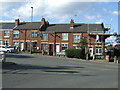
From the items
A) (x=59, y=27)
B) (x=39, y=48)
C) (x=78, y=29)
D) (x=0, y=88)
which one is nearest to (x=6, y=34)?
(x=39, y=48)

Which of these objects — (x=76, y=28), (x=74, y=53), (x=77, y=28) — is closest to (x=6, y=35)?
(x=76, y=28)

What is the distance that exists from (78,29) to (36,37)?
987 cm

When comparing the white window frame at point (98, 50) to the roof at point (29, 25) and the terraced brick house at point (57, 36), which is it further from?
the roof at point (29, 25)

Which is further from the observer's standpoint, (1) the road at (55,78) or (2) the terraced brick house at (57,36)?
(2) the terraced brick house at (57,36)

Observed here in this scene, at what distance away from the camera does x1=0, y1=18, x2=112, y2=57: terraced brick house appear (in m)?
50.9

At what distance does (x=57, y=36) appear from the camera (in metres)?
53.7

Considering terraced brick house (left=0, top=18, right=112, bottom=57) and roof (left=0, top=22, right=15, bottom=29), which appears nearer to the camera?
terraced brick house (left=0, top=18, right=112, bottom=57)

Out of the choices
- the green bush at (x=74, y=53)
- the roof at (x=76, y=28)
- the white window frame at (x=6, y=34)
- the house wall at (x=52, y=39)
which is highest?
the roof at (x=76, y=28)

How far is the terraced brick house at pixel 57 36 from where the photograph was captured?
50875 millimetres

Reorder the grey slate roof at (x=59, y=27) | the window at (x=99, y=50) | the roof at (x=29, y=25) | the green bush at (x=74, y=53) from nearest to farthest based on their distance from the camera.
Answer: the green bush at (x=74, y=53) < the window at (x=99, y=50) < the grey slate roof at (x=59, y=27) < the roof at (x=29, y=25)

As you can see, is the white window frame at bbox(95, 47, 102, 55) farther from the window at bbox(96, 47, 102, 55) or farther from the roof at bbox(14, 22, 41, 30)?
the roof at bbox(14, 22, 41, 30)

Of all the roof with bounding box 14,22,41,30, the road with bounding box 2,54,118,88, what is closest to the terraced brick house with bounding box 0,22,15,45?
the roof with bounding box 14,22,41,30

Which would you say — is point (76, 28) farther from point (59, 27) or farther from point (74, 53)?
point (74, 53)

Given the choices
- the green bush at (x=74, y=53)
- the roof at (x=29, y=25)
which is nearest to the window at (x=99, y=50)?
the green bush at (x=74, y=53)
